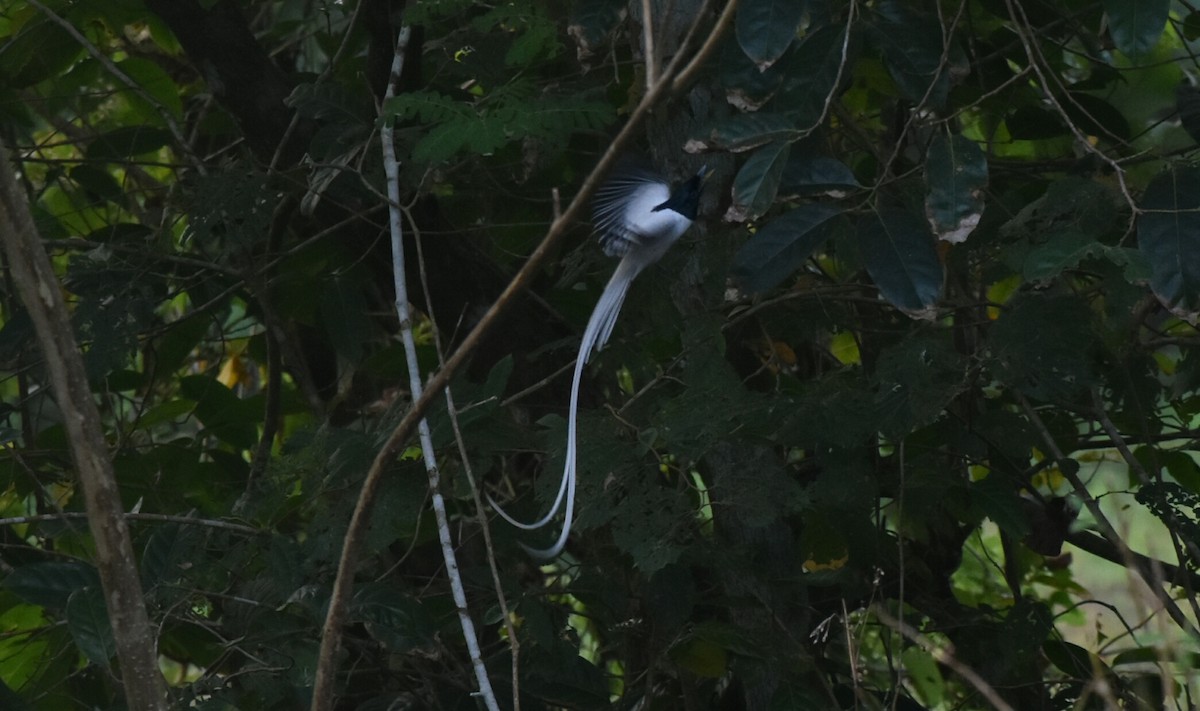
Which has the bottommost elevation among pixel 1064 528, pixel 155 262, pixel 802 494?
pixel 1064 528

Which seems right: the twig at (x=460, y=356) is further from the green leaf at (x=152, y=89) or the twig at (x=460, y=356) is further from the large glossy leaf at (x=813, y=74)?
the green leaf at (x=152, y=89)

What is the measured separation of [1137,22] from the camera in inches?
75.4

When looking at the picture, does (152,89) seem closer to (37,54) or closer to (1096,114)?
(37,54)

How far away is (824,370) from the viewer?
3174 mm

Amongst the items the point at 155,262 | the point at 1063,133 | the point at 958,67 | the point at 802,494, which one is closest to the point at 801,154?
the point at 958,67

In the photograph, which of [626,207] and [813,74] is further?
[626,207]

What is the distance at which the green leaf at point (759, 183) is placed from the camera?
74.3 inches

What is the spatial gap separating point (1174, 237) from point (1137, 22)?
1.11 feet

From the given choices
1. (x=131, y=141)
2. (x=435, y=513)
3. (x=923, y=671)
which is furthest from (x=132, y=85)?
(x=923, y=671)

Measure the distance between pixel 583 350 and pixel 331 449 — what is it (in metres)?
0.56

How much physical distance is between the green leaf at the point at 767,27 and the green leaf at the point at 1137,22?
0.46 metres

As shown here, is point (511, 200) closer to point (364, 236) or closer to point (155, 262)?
point (364, 236)

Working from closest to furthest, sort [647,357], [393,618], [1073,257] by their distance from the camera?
[1073,257]
[393,618]
[647,357]

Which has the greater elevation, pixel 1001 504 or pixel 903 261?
pixel 903 261
